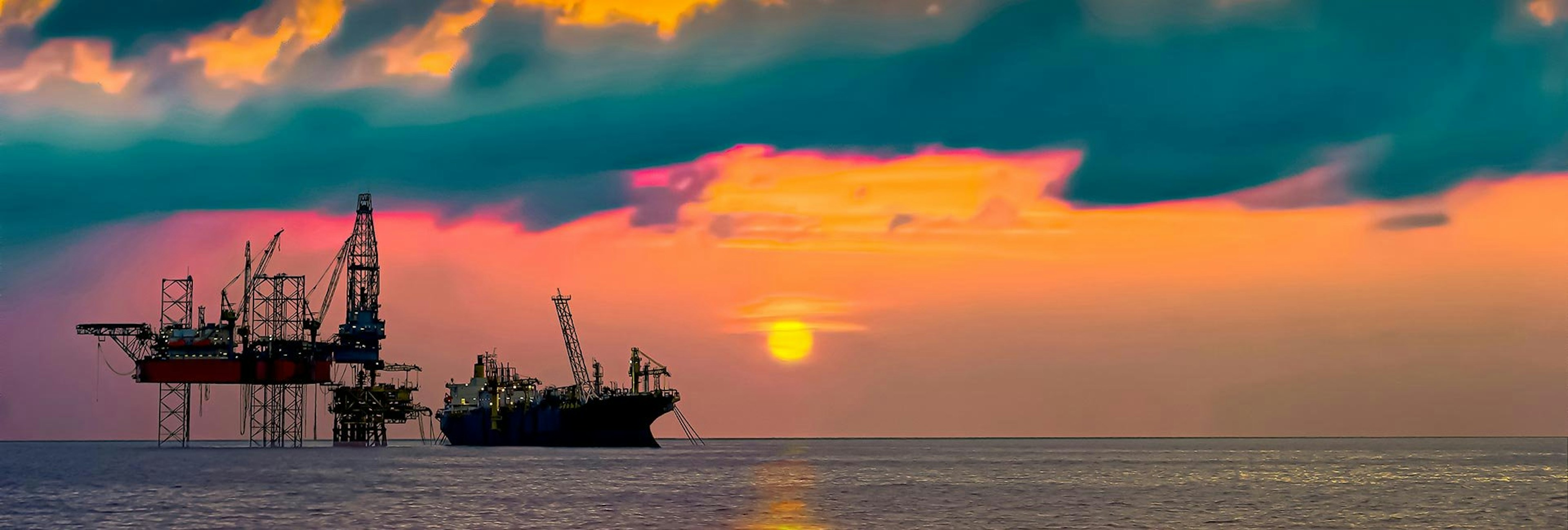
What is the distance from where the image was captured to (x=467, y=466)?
7067 inches

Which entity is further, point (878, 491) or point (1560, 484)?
point (1560, 484)

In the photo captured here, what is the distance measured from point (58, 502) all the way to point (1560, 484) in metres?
135

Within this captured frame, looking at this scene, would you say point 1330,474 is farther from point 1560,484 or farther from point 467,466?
point 467,466

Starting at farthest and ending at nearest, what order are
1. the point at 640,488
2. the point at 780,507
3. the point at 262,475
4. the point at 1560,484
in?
the point at 262,475 < the point at 1560,484 < the point at 640,488 < the point at 780,507

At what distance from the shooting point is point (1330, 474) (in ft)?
594

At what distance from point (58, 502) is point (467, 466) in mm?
71096

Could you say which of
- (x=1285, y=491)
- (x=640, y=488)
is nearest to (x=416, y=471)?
(x=640, y=488)

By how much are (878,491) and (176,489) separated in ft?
195

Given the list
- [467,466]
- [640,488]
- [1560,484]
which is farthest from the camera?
[467,466]

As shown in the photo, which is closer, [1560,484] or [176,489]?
[176,489]

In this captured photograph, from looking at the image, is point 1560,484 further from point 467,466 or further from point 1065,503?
point 467,466

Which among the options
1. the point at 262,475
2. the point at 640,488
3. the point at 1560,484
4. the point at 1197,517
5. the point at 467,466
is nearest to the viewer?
the point at 1197,517

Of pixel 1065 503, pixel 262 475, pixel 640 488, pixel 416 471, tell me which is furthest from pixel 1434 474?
pixel 262 475

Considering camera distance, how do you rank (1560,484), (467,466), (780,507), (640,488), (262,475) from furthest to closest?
(467,466) → (262,475) → (1560,484) → (640,488) → (780,507)
